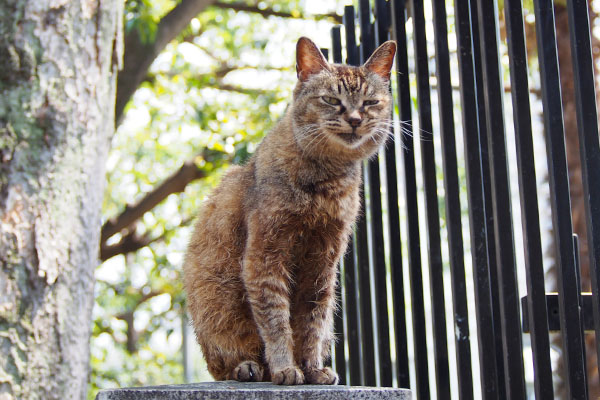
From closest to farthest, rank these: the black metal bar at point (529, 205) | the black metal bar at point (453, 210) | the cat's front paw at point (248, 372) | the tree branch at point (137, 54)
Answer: the black metal bar at point (529, 205), the black metal bar at point (453, 210), the cat's front paw at point (248, 372), the tree branch at point (137, 54)

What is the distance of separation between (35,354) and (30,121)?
787 mm

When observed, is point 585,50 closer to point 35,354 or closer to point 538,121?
point 35,354

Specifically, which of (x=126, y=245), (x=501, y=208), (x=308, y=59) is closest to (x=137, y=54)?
(x=308, y=59)

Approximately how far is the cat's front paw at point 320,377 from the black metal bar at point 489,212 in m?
0.69

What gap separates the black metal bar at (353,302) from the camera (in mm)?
3506

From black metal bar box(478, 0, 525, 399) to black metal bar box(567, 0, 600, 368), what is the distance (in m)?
0.30

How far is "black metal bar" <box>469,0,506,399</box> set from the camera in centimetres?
229

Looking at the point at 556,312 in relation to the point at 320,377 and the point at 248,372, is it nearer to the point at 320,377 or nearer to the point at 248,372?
the point at 320,377

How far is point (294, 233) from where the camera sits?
2.93 meters

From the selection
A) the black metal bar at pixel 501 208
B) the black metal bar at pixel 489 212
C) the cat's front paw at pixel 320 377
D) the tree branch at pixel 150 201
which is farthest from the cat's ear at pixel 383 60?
the tree branch at pixel 150 201

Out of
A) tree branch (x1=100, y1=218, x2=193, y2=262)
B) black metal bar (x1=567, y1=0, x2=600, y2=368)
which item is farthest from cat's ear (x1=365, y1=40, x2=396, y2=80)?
tree branch (x1=100, y1=218, x2=193, y2=262)

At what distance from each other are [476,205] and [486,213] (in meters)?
0.09

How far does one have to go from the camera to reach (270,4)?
307 inches

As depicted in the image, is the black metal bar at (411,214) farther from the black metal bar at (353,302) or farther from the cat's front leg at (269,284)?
the black metal bar at (353,302)
